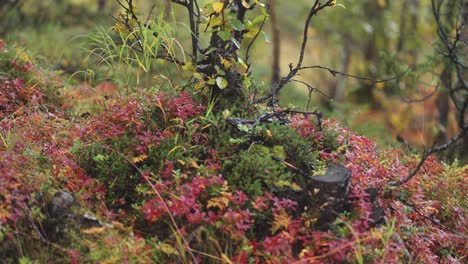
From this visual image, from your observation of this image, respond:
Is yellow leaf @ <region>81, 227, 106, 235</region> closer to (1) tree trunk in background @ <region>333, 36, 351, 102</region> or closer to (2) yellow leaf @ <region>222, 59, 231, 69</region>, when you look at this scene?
(2) yellow leaf @ <region>222, 59, 231, 69</region>

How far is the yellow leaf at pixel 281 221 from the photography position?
113 inches

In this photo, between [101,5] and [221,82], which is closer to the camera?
[221,82]

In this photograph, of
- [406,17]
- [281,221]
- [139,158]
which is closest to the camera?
[281,221]

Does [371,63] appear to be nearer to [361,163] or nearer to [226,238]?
[361,163]

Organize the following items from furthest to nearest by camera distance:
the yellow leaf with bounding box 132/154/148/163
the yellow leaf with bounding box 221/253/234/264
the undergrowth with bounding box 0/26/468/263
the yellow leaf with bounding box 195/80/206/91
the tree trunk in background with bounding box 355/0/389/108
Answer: the tree trunk in background with bounding box 355/0/389/108, the yellow leaf with bounding box 195/80/206/91, the yellow leaf with bounding box 132/154/148/163, the undergrowth with bounding box 0/26/468/263, the yellow leaf with bounding box 221/253/234/264

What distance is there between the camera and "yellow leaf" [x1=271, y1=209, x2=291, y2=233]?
287cm

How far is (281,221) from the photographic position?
2.88 metres

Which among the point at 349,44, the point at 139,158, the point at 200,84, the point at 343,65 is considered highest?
the point at 349,44

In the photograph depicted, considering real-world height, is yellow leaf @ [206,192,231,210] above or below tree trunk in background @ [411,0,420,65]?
below

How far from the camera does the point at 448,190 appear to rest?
3775mm

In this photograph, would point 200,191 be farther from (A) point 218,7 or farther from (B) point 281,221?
(A) point 218,7

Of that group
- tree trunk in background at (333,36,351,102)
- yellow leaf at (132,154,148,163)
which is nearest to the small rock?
yellow leaf at (132,154,148,163)

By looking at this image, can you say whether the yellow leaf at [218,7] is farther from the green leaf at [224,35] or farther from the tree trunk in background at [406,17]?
the tree trunk in background at [406,17]

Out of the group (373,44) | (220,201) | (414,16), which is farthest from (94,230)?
(373,44)
